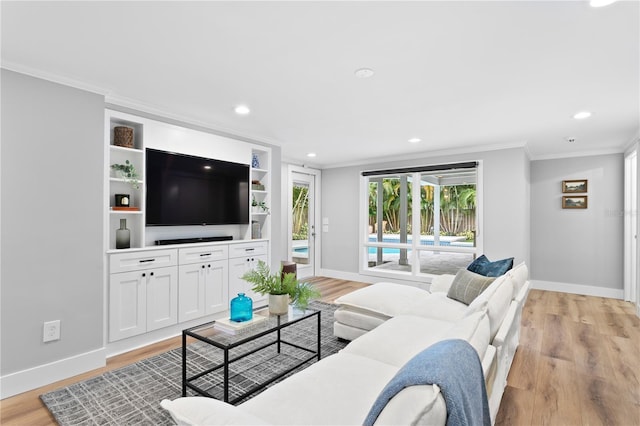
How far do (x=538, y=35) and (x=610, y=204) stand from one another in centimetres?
481

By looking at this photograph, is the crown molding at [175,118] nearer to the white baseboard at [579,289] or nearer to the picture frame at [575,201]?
the picture frame at [575,201]

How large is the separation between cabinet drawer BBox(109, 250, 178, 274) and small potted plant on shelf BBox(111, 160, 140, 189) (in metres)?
0.69

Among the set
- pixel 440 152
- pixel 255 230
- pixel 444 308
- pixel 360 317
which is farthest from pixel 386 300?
pixel 440 152

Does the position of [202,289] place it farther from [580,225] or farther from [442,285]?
[580,225]

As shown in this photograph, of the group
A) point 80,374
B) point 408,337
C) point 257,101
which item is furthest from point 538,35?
point 80,374

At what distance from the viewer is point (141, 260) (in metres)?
3.18

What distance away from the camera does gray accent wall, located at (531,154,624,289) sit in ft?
17.3

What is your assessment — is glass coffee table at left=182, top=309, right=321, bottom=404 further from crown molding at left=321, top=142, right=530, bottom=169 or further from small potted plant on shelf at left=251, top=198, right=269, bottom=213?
crown molding at left=321, top=142, right=530, bottom=169

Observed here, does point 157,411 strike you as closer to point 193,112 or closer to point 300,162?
point 193,112

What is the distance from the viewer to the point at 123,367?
2.76 m

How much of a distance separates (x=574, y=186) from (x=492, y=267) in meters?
3.67

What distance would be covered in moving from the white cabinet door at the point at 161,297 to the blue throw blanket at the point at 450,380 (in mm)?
2941

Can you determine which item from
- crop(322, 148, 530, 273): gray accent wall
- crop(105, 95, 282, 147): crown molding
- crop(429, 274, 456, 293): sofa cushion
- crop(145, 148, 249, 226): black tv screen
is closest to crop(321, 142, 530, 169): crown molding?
crop(322, 148, 530, 273): gray accent wall

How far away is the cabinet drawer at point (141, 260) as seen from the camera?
9.82 ft
